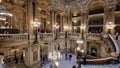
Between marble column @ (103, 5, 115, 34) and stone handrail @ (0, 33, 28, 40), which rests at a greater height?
marble column @ (103, 5, 115, 34)

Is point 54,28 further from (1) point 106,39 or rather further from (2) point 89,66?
(2) point 89,66

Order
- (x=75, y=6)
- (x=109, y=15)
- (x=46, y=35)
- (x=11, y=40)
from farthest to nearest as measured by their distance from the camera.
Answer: (x=75, y=6), (x=109, y=15), (x=46, y=35), (x=11, y=40)

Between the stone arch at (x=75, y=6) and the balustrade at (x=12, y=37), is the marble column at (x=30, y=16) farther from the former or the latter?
the stone arch at (x=75, y=6)

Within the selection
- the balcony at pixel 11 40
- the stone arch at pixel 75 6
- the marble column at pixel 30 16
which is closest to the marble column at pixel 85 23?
the stone arch at pixel 75 6

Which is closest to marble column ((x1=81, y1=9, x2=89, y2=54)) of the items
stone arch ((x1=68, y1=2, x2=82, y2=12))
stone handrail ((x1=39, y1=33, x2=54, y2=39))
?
stone arch ((x1=68, y1=2, x2=82, y2=12))

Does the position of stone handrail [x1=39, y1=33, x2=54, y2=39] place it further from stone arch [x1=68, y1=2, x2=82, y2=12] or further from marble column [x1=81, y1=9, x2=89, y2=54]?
stone arch [x1=68, y1=2, x2=82, y2=12]

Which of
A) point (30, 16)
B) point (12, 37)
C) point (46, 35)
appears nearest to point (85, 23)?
point (46, 35)

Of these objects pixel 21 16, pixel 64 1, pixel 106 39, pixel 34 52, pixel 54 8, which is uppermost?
pixel 64 1

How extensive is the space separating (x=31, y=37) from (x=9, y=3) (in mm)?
5729

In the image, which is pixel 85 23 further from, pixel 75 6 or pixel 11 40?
pixel 11 40

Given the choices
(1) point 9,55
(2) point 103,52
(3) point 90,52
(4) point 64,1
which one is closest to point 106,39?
(2) point 103,52

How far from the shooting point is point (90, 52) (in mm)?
17312

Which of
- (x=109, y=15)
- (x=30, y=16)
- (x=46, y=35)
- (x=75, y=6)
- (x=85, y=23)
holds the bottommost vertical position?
(x=46, y=35)

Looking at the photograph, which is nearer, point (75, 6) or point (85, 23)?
point (85, 23)
